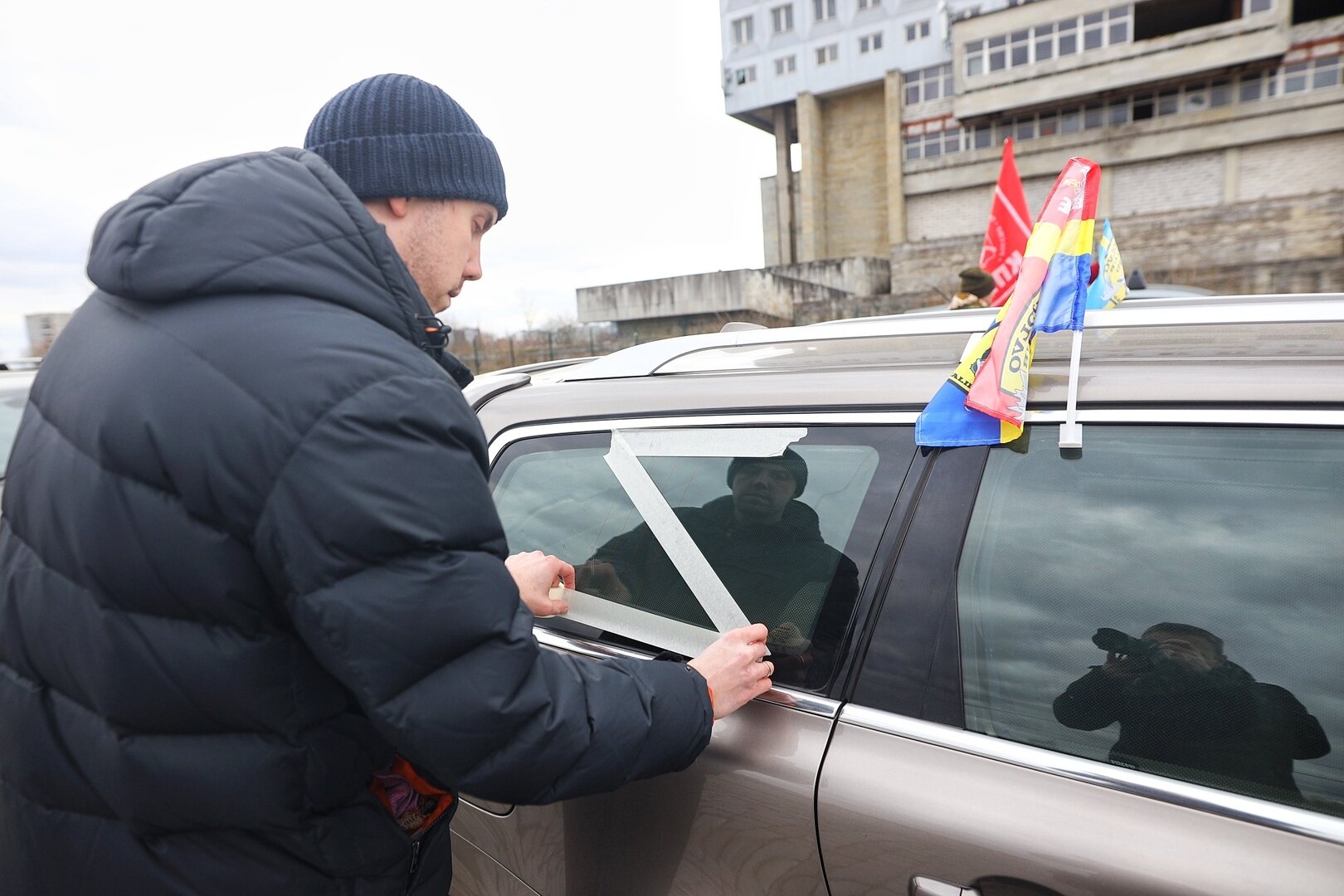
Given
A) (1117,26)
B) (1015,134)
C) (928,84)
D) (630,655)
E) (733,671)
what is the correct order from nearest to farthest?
(733,671) → (630,655) → (1117,26) → (1015,134) → (928,84)

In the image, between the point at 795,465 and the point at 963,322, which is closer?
the point at 795,465

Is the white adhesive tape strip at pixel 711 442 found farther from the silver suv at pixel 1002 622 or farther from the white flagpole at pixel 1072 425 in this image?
the white flagpole at pixel 1072 425

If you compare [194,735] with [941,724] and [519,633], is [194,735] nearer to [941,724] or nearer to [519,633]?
[519,633]

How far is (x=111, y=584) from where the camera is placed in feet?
3.61

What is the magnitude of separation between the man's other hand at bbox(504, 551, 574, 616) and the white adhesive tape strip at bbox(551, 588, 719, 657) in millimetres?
26

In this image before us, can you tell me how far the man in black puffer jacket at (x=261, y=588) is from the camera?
1.02 m

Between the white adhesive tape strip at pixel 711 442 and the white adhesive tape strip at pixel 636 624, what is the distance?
334 millimetres

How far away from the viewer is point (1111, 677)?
1.19 metres

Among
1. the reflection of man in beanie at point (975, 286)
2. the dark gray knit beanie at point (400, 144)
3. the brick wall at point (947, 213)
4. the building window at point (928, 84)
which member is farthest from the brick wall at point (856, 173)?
the dark gray knit beanie at point (400, 144)

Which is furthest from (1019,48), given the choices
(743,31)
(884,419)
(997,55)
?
(884,419)

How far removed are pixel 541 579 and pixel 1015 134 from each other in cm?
3904

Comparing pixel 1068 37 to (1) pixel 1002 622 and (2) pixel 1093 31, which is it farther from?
(1) pixel 1002 622

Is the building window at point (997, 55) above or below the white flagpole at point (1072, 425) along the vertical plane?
above

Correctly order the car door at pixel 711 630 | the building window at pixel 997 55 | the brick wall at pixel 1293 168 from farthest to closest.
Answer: the building window at pixel 997 55, the brick wall at pixel 1293 168, the car door at pixel 711 630
